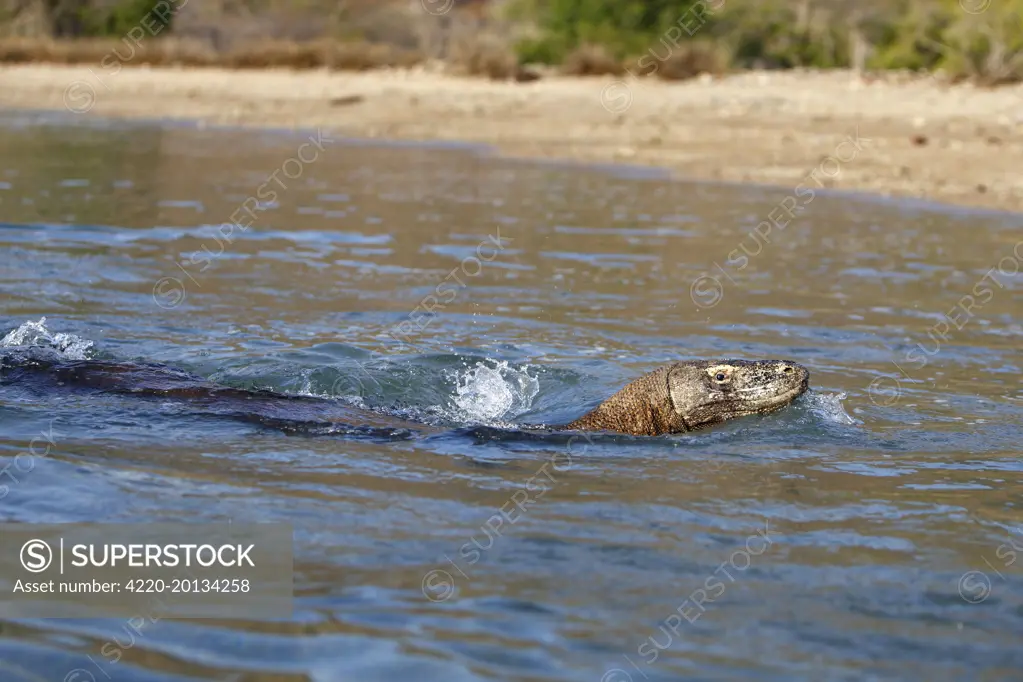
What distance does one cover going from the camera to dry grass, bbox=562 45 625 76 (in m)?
25.8

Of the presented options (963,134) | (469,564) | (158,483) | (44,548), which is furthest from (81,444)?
(963,134)

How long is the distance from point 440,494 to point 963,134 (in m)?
15.2

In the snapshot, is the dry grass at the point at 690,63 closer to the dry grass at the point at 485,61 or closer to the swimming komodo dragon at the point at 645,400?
the dry grass at the point at 485,61

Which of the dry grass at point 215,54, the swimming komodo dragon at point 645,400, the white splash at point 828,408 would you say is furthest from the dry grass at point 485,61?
the swimming komodo dragon at point 645,400

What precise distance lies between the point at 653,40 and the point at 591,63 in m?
2.72

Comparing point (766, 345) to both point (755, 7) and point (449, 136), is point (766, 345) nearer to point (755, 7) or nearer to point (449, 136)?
point (449, 136)

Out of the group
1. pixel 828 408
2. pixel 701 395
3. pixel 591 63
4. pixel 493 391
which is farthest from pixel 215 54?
pixel 701 395

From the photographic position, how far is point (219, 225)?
13844mm

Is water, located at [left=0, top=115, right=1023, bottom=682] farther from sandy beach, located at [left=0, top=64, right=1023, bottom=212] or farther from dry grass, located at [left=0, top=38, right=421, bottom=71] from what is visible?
dry grass, located at [left=0, top=38, right=421, bottom=71]

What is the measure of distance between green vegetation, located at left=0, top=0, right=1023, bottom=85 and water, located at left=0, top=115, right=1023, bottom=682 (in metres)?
12.1

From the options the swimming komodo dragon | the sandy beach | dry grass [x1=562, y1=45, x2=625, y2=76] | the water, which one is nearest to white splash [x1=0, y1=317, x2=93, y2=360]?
the water

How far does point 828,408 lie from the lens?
280 inches

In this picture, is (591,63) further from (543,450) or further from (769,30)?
(543,450)

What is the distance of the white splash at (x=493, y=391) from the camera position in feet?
24.7
